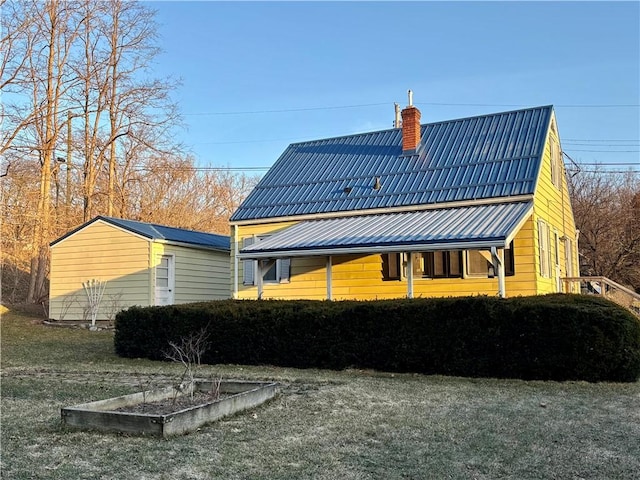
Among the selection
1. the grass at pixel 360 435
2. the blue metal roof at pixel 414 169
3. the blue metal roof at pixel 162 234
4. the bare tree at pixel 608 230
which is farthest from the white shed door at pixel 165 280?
the bare tree at pixel 608 230

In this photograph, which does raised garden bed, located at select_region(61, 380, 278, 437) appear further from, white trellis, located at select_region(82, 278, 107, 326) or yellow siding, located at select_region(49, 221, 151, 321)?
white trellis, located at select_region(82, 278, 107, 326)

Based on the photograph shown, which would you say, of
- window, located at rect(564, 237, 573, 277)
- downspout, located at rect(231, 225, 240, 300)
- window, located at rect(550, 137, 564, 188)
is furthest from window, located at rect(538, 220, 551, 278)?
downspout, located at rect(231, 225, 240, 300)

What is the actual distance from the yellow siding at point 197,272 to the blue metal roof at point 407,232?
547cm

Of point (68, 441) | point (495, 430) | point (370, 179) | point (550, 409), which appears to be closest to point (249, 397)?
point (68, 441)

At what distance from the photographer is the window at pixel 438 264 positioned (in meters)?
14.6

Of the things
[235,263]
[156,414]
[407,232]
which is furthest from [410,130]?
[156,414]

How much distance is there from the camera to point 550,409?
7379 millimetres

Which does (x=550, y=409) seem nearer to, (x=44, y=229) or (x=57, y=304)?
(x=57, y=304)

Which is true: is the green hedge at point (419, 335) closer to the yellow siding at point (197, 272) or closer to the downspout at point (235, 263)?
the downspout at point (235, 263)

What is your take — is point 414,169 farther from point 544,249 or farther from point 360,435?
point 360,435

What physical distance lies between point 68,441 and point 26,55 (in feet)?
68.5

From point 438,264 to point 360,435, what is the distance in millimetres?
9362

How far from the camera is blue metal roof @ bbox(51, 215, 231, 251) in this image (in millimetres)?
19078

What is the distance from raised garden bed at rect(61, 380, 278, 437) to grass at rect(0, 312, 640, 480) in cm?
12
